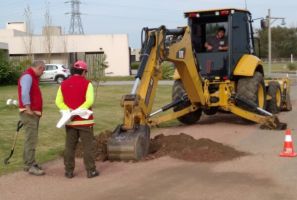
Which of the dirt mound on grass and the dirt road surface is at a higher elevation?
the dirt mound on grass

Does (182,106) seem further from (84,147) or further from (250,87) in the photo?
(84,147)

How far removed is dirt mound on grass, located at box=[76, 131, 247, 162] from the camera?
9.78 metres

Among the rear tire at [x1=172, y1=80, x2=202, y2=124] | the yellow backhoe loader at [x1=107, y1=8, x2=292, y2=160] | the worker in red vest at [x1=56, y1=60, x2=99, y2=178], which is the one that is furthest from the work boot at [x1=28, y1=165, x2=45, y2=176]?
the rear tire at [x1=172, y1=80, x2=202, y2=124]

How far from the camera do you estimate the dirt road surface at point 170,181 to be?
735 cm

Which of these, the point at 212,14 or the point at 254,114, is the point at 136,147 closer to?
the point at 254,114

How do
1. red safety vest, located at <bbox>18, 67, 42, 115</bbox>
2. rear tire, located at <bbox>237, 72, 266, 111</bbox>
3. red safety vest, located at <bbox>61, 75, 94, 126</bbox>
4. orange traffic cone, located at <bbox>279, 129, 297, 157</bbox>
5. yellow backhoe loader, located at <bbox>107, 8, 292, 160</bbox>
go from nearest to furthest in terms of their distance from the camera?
red safety vest, located at <bbox>61, 75, 94, 126</bbox> < red safety vest, located at <bbox>18, 67, 42, 115</bbox> < orange traffic cone, located at <bbox>279, 129, 297, 157</bbox> < yellow backhoe loader, located at <bbox>107, 8, 292, 160</bbox> < rear tire, located at <bbox>237, 72, 266, 111</bbox>

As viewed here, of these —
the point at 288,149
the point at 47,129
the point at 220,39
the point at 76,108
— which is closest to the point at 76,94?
the point at 76,108

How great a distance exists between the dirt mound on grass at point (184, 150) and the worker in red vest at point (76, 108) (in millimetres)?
1206

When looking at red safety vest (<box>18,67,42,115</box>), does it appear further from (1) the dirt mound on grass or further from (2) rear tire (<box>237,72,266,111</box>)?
(2) rear tire (<box>237,72,266,111</box>)

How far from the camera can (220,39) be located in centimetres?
1441

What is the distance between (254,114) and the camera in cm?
1346

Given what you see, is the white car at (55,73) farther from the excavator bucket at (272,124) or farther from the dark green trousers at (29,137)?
the dark green trousers at (29,137)

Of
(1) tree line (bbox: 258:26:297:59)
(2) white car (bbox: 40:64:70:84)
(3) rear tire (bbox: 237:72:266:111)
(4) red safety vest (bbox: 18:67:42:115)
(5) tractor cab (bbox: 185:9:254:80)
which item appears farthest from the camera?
(1) tree line (bbox: 258:26:297:59)

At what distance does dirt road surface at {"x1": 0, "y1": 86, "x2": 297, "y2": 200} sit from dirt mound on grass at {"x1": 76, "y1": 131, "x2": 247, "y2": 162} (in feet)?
0.78
